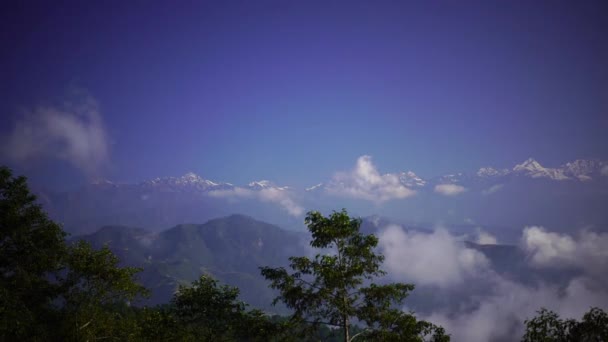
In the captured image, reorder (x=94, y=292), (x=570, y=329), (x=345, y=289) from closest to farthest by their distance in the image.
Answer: (x=570, y=329) → (x=345, y=289) → (x=94, y=292)

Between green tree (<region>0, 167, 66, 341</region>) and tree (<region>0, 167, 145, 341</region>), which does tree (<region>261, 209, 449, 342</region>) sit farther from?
green tree (<region>0, 167, 66, 341</region>)

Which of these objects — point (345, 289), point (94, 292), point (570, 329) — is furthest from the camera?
point (94, 292)

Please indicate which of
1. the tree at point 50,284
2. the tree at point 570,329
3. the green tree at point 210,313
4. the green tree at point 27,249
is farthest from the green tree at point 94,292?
the tree at point 570,329

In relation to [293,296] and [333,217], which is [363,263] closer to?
[333,217]

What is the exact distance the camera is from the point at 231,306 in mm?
21547

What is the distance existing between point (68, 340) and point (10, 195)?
15.9 meters

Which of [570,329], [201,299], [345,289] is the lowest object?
[570,329]

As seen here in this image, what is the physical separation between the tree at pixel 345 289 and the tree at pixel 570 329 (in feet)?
17.4

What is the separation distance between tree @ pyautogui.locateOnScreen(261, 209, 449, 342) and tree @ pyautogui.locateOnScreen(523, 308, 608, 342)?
17.4 ft

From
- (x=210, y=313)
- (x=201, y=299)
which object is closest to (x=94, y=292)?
(x=201, y=299)

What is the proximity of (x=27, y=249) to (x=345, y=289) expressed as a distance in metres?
28.8

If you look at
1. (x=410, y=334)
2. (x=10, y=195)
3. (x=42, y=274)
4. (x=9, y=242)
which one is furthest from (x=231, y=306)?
(x=10, y=195)

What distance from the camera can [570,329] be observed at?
16734 millimetres

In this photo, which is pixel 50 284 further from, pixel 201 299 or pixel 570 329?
pixel 570 329
